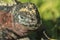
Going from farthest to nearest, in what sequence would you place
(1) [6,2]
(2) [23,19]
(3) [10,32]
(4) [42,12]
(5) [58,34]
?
(4) [42,12] → (5) [58,34] → (1) [6,2] → (3) [10,32] → (2) [23,19]

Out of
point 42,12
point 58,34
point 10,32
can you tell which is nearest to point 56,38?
point 58,34

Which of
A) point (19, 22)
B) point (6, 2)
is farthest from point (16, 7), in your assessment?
point (6, 2)

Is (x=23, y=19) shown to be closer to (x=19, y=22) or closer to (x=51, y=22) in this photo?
(x=19, y=22)

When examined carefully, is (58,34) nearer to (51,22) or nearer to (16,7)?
(51,22)

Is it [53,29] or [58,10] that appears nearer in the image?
[53,29]

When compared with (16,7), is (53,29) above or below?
below

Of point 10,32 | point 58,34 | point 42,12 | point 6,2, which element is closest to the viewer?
point 10,32
